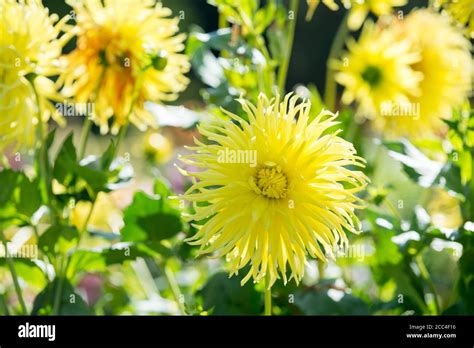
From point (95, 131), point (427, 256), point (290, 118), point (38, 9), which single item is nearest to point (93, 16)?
point (38, 9)

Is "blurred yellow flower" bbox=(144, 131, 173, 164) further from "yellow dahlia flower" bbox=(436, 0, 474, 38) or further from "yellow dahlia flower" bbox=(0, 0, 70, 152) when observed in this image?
"yellow dahlia flower" bbox=(436, 0, 474, 38)

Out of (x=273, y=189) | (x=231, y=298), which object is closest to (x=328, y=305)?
(x=231, y=298)

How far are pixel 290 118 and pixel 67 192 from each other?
287 mm

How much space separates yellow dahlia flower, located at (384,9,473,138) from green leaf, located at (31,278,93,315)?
0.53 meters

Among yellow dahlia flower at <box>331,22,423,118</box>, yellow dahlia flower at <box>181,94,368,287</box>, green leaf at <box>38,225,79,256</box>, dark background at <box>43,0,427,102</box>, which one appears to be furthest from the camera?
dark background at <box>43,0,427,102</box>

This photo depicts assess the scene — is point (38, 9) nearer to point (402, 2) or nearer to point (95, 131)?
point (402, 2)

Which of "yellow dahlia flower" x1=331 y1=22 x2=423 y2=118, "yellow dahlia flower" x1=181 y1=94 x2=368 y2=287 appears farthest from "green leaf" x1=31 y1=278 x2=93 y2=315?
"yellow dahlia flower" x1=331 y1=22 x2=423 y2=118

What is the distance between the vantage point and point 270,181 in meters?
0.73

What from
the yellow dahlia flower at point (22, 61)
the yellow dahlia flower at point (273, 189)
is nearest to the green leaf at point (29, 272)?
the yellow dahlia flower at point (22, 61)

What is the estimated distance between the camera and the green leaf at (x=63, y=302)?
0.86 metres

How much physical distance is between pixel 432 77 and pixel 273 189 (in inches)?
21.2

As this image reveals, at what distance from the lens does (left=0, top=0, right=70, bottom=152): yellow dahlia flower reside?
0.85 m

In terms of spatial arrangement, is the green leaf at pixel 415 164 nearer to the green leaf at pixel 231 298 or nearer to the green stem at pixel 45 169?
the green leaf at pixel 231 298

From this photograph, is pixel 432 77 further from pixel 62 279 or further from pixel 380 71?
pixel 62 279
